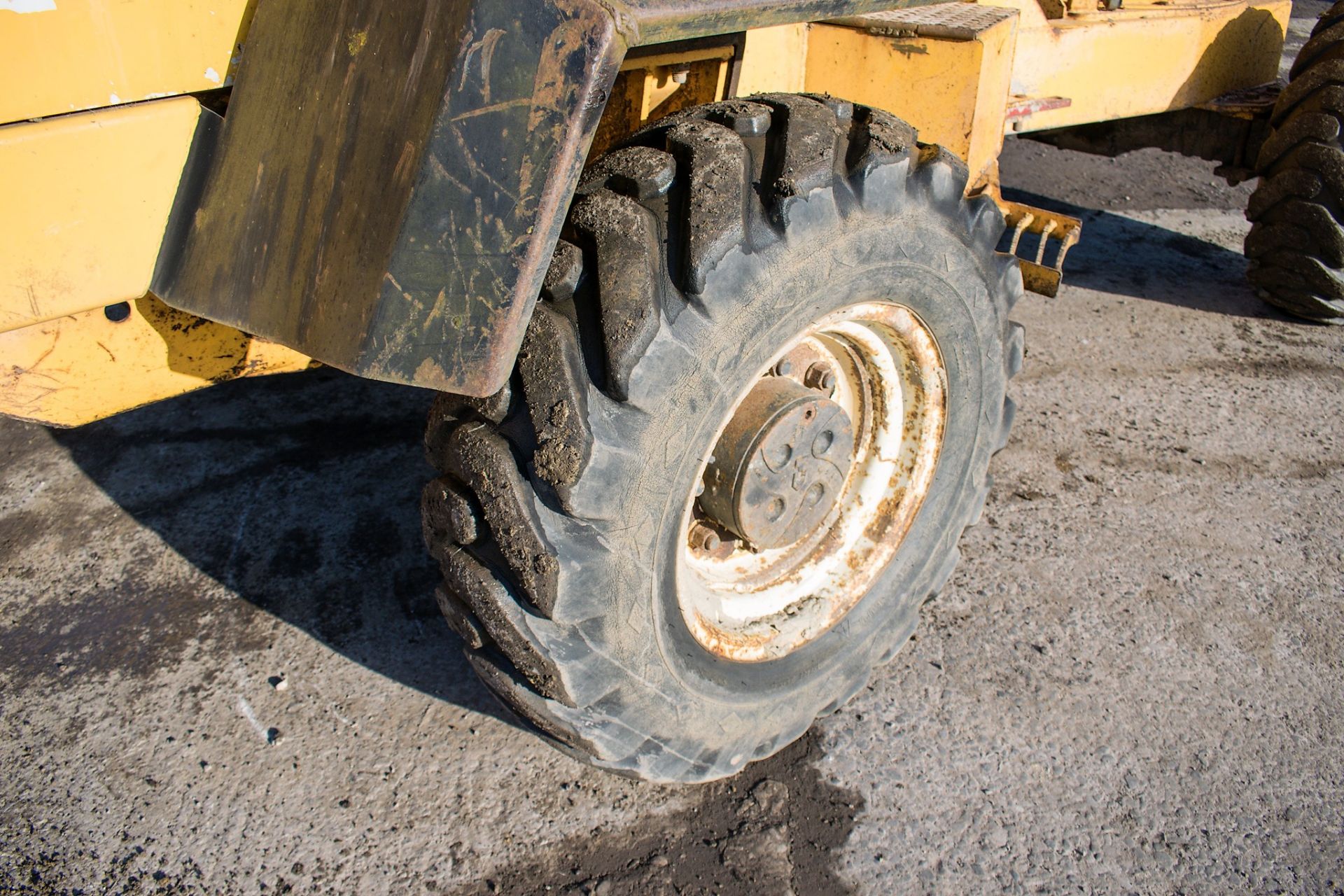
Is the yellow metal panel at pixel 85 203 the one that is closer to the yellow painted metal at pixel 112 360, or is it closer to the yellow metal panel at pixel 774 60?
the yellow painted metal at pixel 112 360

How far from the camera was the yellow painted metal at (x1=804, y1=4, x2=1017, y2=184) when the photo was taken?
2463 mm

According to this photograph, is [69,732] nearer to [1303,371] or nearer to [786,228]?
[786,228]

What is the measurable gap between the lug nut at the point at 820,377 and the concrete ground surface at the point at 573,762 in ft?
2.88

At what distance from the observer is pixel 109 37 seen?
1.43m

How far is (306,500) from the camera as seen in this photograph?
3178mm

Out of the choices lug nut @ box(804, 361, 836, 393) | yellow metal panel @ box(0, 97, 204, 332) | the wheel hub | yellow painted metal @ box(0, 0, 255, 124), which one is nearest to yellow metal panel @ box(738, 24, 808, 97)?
lug nut @ box(804, 361, 836, 393)

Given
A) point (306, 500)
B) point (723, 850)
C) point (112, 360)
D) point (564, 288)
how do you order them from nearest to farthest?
point (564, 288) < point (112, 360) < point (723, 850) < point (306, 500)

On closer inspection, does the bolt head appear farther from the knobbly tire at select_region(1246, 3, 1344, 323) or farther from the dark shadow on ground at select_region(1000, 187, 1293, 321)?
the knobbly tire at select_region(1246, 3, 1344, 323)

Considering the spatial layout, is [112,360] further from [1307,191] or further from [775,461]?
[1307,191]

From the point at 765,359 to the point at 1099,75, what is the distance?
8.08ft

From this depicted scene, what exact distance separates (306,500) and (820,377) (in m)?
1.87

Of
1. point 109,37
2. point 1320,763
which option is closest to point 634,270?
point 109,37

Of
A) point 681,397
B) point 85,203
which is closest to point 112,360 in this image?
point 85,203

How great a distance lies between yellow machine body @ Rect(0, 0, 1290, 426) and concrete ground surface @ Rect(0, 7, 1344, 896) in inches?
37.1
